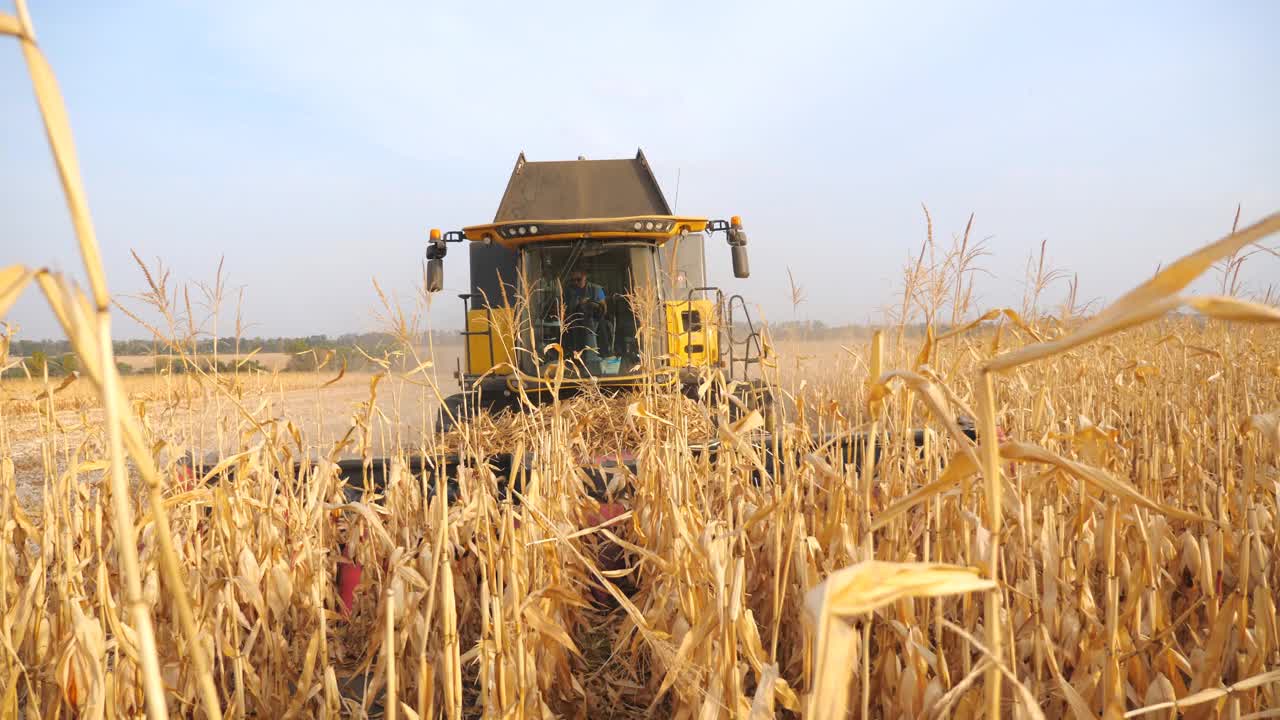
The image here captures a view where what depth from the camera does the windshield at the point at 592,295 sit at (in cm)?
545

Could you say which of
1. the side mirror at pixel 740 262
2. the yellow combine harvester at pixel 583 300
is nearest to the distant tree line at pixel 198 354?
the yellow combine harvester at pixel 583 300

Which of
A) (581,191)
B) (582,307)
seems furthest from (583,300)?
(581,191)

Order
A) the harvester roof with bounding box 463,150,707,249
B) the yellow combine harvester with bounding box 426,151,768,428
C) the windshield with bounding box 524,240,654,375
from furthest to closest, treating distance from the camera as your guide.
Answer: the harvester roof with bounding box 463,150,707,249, the windshield with bounding box 524,240,654,375, the yellow combine harvester with bounding box 426,151,768,428

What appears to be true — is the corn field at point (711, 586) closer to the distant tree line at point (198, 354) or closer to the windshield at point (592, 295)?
the distant tree line at point (198, 354)

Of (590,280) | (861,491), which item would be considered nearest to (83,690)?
(861,491)

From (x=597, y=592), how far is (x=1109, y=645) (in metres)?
1.67

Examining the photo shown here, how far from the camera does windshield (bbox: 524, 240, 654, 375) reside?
5.45 meters

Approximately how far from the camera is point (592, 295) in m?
5.56

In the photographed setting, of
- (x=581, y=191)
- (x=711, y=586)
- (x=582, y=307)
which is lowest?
(x=711, y=586)

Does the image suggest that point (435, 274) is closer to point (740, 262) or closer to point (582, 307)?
point (582, 307)

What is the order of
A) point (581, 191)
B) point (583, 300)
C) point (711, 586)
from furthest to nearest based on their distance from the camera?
1. point (581, 191)
2. point (583, 300)
3. point (711, 586)

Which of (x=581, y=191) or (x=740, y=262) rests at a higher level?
(x=581, y=191)

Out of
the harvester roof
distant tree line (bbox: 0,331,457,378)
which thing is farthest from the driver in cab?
distant tree line (bbox: 0,331,457,378)

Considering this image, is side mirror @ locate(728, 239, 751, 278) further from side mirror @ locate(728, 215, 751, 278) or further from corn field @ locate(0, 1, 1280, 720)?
corn field @ locate(0, 1, 1280, 720)
